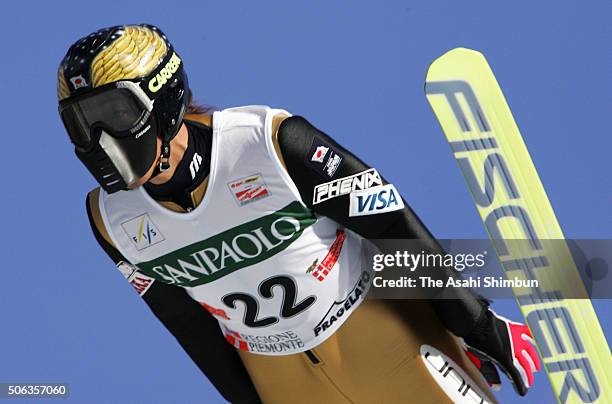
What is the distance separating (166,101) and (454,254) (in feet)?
1.86

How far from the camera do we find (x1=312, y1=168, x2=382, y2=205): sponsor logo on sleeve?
195cm

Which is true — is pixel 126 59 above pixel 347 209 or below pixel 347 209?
above

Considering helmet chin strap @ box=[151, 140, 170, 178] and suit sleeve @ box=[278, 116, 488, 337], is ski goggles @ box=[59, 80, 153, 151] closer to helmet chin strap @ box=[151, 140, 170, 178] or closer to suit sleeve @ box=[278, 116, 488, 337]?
helmet chin strap @ box=[151, 140, 170, 178]

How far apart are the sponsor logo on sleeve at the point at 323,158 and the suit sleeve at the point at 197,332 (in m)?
0.38

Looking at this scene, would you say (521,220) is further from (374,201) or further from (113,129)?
(113,129)

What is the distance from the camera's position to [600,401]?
2090mm

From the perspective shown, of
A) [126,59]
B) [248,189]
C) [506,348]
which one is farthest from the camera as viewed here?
[506,348]

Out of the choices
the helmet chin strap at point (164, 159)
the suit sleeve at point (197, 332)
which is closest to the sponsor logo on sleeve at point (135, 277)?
the suit sleeve at point (197, 332)

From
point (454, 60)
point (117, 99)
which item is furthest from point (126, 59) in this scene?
point (454, 60)

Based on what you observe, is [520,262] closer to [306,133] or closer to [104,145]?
[306,133]

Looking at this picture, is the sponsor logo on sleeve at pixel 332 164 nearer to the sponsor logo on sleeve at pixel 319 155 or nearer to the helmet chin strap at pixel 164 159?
the sponsor logo on sleeve at pixel 319 155

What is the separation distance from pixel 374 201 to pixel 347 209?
0.04 metres

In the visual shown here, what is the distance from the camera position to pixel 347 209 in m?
1.97

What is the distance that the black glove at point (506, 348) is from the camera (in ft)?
6.89
